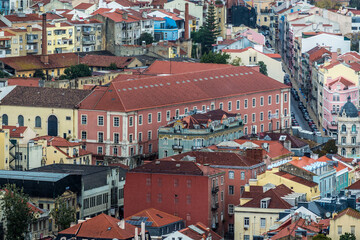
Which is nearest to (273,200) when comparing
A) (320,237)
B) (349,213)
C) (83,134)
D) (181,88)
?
(349,213)

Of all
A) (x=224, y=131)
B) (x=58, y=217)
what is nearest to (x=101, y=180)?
(x=58, y=217)

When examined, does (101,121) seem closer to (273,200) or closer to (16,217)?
(16,217)

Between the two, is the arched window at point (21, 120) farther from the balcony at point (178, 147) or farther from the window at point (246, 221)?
the window at point (246, 221)

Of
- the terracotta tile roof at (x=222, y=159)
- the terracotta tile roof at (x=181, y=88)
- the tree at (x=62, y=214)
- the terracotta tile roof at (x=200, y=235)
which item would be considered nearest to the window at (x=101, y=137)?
the terracotta tile roof at (x=181, y=88)

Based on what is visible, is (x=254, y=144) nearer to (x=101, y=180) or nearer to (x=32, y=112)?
(x=101, y=180)

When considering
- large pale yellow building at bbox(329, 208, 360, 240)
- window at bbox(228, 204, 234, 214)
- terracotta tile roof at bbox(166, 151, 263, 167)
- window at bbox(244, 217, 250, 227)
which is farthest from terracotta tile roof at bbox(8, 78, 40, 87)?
large pale yellow building at bbox(329, 208, 360, 240)

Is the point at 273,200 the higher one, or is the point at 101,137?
the point at 101,137
